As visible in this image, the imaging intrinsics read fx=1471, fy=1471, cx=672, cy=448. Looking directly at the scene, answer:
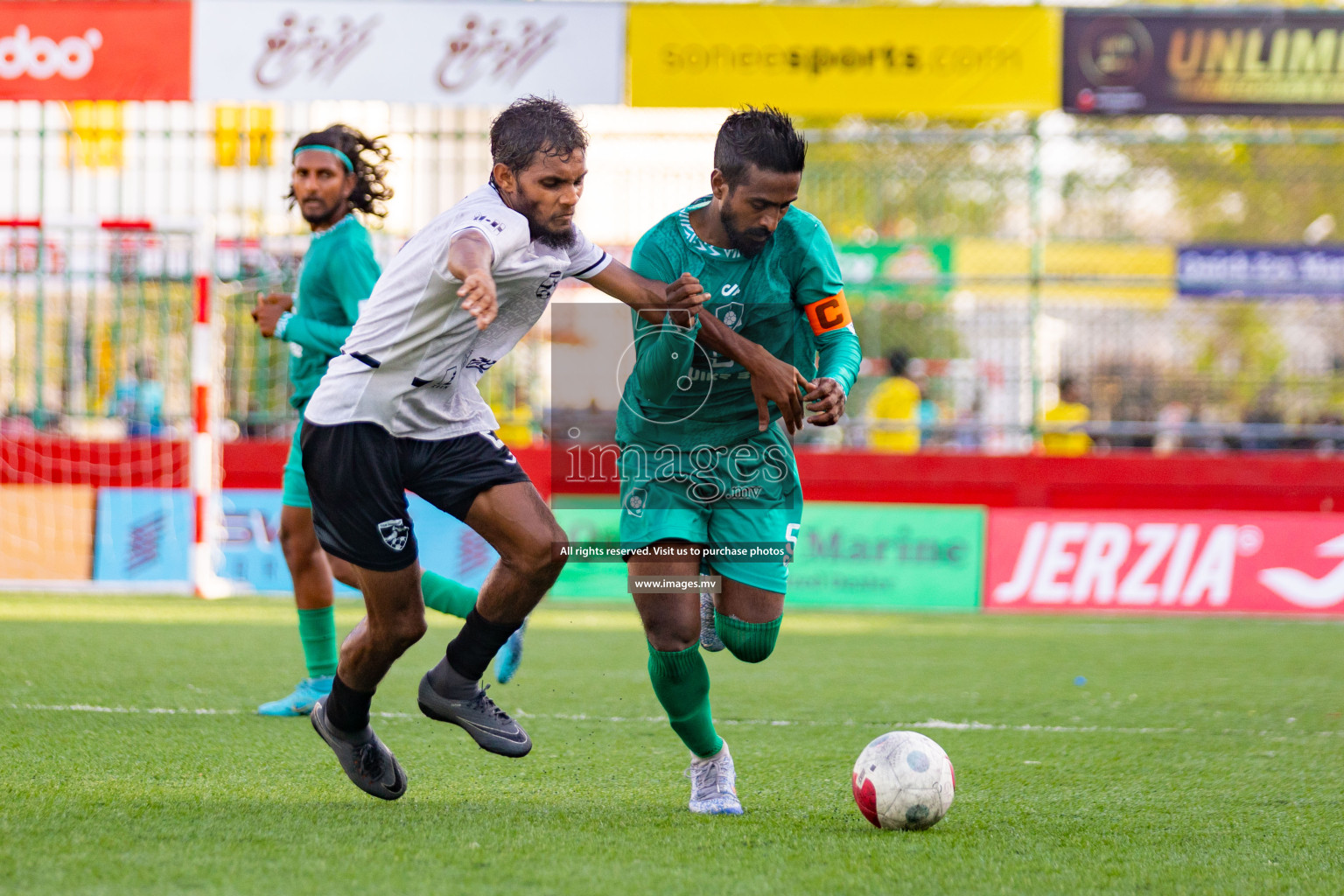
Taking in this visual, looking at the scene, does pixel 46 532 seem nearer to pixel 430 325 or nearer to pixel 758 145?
pixel 430 325

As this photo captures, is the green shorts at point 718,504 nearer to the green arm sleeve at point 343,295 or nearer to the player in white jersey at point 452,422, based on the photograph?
the player in white jersey at point 452,422

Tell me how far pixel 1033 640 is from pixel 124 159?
376 inches

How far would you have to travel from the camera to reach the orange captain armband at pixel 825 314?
462cm

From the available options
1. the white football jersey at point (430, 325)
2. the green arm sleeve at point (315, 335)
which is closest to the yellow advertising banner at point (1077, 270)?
the green arm sleeve at point (315, 335)

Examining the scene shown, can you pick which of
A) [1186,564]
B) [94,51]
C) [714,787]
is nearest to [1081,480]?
[1186,564]

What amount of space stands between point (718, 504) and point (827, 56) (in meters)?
10.3

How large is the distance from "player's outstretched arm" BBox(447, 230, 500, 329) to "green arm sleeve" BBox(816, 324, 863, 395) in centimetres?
116

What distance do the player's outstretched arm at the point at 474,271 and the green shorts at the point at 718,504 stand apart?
0.95 meters

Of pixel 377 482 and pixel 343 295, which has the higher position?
pixel 343 295

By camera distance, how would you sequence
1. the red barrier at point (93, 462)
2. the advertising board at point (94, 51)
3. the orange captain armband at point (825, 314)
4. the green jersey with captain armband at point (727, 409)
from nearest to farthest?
the green jersey with captain armband at point (727, 409) → the orange captain armband at point (825, 314) → the red barrier at point (93, 462) → the advertising board at point (94, 51)

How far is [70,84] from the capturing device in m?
14.3

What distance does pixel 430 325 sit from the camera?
4031 millimetres

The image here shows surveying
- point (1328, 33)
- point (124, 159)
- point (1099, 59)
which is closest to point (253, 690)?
point (124, 159)

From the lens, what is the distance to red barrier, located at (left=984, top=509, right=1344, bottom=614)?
12.6m
